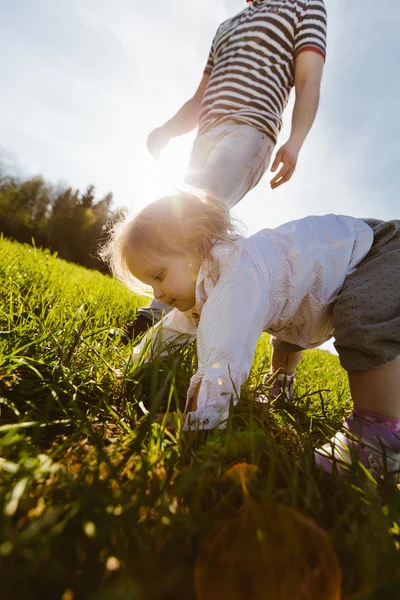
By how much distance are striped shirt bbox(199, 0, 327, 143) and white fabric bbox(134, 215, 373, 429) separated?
1034mm

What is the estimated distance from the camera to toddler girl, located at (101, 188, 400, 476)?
139 cm

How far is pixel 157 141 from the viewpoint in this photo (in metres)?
3.12

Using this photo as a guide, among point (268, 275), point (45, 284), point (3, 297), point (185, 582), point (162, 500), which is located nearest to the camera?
point (185, 582)

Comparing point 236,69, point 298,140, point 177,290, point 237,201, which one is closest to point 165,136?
point 236,69

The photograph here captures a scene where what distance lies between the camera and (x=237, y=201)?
249 centimetres

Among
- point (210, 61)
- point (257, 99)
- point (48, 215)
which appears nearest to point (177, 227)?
point (257, 99)

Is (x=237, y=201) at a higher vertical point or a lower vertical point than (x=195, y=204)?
higher

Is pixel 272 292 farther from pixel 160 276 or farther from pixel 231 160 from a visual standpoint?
pixel 231 160

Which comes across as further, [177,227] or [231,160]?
[231,160]

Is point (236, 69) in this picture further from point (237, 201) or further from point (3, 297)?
point (3, 297)

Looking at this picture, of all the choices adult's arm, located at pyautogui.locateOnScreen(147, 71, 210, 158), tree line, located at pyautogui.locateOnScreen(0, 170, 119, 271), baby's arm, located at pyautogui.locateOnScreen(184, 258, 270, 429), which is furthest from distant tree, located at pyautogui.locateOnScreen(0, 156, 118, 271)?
baby's arm, located at pyautogui.locateOnScreen(184, 258, 270, 429)

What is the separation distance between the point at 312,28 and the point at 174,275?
6.75ft

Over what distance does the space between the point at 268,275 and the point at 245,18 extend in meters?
2.25

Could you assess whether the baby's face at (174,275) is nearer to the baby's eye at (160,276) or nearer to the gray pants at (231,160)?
the baby's eye at (160,276)
